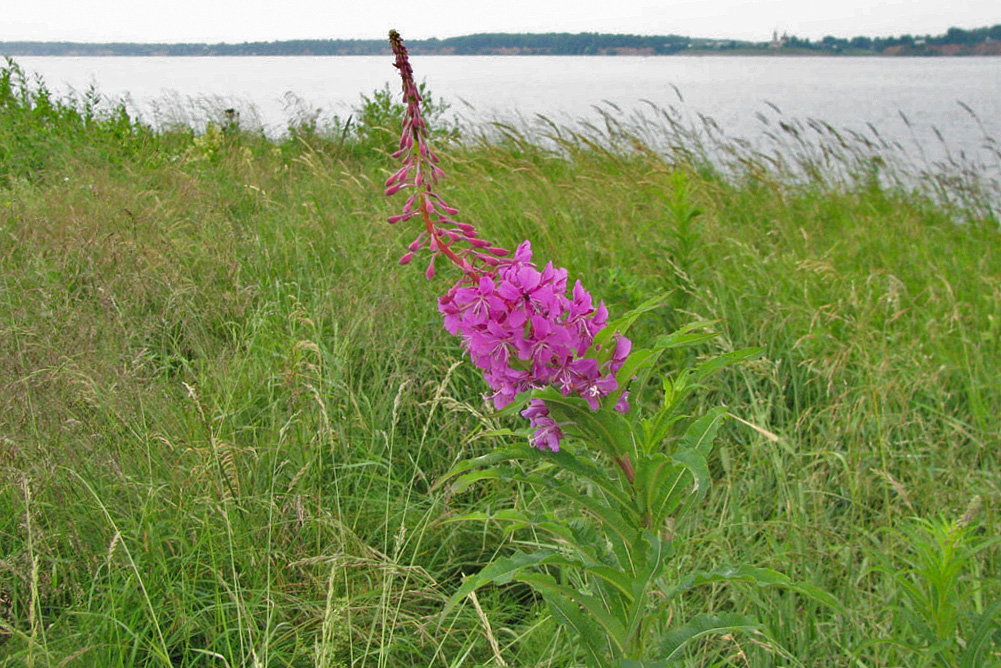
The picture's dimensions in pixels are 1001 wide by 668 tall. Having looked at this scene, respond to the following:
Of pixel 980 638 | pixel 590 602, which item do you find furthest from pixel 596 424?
pixel 980 638

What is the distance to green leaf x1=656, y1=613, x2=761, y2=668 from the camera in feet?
4.25

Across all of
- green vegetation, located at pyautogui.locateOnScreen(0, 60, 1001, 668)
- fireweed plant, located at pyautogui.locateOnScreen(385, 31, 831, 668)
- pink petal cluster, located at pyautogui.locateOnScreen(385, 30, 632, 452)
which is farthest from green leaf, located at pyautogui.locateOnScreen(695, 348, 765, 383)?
green vegetation, located at pyautogui.locateOnScreen(0, 60, 1001, 668)

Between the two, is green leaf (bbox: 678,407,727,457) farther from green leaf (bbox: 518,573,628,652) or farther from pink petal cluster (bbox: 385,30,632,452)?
green leaf (bbox: 518,573,628,652)

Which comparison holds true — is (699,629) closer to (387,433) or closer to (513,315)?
(513,315)

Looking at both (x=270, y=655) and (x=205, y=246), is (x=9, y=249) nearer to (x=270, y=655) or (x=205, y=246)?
(x=205, y=246)

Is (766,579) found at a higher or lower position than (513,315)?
lower

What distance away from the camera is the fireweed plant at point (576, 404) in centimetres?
109

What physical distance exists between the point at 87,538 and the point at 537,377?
1.56 metres

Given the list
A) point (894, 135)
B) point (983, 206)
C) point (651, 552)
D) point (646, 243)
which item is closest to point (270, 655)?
point (651, 552)

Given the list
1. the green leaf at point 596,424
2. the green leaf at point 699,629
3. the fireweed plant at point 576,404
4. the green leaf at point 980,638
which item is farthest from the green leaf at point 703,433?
the green leaf at point 980,638

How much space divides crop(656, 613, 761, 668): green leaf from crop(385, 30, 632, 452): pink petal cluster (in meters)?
0.42

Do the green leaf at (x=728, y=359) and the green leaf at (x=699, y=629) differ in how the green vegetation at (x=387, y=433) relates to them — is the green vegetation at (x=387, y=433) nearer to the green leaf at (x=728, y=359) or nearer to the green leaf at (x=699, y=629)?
the green leaf at (x=699, y=629)

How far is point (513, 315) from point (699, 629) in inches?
26.9

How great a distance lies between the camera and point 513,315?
107 cm
